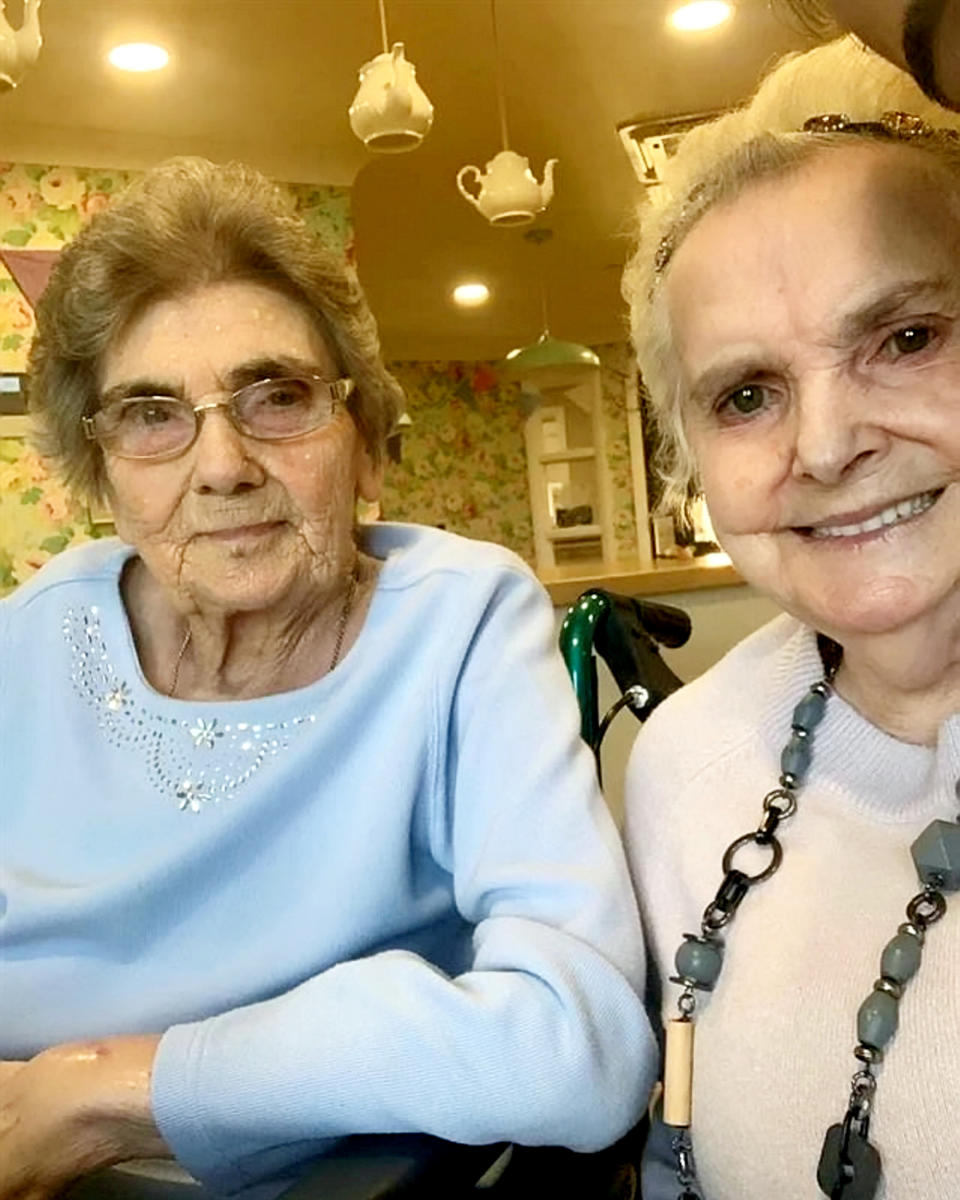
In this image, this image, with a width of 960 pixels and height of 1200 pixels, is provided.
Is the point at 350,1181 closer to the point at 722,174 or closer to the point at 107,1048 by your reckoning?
the point at 107,1048

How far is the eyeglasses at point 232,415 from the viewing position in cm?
111

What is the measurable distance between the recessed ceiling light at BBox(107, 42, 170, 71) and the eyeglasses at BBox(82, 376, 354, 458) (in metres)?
2.33

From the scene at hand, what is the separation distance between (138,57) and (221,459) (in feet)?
8.21

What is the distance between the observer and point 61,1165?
0.96 m

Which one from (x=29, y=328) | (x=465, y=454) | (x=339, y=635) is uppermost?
(x=465, y=454)

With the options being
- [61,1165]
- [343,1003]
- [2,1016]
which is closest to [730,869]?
[343,1003]

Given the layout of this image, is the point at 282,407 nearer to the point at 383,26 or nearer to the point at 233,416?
the point at 233,416

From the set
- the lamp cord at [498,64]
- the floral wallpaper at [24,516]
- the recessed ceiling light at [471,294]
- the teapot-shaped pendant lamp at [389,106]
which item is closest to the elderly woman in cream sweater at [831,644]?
the teapot-shaped pendant lamp at [389,106]

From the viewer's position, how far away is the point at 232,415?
3.64ft

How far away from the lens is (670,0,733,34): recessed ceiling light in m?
3.17

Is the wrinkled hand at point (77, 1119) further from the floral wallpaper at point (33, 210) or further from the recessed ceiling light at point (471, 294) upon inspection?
the recessed ceiling light at point (471, 294)

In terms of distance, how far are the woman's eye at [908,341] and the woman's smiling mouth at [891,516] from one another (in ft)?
0.30

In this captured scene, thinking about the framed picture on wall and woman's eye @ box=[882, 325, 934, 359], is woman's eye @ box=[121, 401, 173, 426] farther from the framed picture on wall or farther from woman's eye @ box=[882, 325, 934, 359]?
the framed picture on wall

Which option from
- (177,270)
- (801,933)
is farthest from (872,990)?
(177,270)
